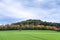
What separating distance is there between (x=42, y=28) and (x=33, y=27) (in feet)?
5.54

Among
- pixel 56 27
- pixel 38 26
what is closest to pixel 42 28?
pixel 38 26

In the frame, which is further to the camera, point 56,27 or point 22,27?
Answer: point 56,27

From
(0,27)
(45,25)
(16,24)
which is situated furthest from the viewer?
(45,25)

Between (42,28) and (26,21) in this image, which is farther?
(26,21)

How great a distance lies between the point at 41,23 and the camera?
34.8 m

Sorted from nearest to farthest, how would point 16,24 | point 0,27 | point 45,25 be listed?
point 0,27 → point 16,24 → point 45,25

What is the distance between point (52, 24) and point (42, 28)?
385 centimetres

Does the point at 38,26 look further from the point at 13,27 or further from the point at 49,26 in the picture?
the point at 13,27

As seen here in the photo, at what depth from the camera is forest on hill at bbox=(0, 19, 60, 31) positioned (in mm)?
30219

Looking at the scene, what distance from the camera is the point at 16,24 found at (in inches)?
1253

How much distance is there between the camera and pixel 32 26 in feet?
105

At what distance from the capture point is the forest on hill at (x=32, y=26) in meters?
30.2

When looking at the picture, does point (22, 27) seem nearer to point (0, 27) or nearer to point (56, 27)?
point (0, 27)

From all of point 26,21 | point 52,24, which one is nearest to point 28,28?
point 26,21
